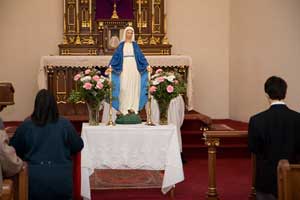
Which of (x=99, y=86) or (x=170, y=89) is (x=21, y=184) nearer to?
(x=99, y=86)

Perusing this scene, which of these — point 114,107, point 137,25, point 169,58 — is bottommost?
point 114,107

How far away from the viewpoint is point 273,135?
5121 mm

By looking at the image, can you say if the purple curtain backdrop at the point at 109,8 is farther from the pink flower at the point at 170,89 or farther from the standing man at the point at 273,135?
the standing man at the point at 273,135

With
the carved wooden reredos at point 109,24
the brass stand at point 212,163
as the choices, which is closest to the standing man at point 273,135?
the brass stand at point 212,163

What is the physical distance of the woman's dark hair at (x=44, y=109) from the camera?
4941 mm

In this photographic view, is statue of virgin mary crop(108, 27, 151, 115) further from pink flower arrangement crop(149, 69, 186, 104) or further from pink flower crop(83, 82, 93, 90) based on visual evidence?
pink flower crop(83, 82, 93, 90)

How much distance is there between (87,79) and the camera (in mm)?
6922

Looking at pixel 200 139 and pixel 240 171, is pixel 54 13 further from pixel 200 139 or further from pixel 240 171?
pixel 240 171

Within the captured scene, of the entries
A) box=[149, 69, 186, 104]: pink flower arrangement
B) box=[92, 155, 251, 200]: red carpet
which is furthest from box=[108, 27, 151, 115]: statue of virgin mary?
→ box=[92, 155, 251, 200]: red carpet

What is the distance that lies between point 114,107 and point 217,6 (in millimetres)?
6957

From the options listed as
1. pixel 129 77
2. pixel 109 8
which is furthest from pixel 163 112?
pixel 109 8

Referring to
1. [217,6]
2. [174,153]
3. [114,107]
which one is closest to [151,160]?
[174,153]

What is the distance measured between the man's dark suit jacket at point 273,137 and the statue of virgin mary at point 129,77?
8.13 ft

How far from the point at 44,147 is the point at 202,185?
342 cm
